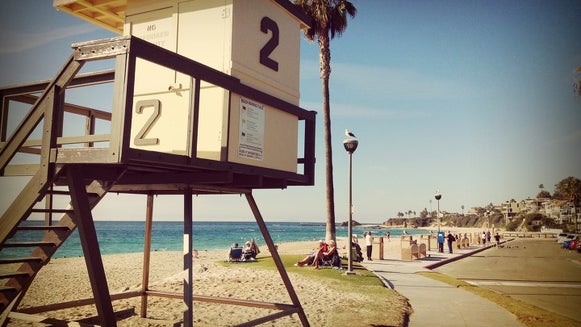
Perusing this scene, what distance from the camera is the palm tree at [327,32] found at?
73.7ft

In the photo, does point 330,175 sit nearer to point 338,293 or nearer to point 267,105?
point 338,293

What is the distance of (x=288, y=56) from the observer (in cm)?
655

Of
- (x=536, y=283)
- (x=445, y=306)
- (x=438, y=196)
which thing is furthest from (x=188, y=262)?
(x=438, y=196)

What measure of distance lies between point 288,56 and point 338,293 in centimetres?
827

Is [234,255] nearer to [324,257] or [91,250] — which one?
[324,257]

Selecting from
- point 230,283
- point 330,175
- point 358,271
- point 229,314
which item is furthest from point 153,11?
point 330,175

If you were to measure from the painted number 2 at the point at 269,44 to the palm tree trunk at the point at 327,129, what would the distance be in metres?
16.1

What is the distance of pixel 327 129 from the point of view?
2286 centimetres

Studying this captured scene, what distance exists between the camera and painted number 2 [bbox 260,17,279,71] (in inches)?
230

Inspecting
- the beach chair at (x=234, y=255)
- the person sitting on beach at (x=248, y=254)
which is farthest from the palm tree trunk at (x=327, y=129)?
the beach chair at (x=234, y=255)

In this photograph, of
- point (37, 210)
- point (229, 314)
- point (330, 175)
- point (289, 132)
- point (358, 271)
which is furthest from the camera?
point (330, 175)

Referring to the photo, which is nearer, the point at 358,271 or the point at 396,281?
the point at 396,281

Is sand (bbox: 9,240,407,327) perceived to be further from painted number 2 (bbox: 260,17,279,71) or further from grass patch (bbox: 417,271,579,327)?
painted number 2 (bbox: 260,17,279,71)

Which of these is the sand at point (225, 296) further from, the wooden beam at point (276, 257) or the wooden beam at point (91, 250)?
the wooden beam at point (91, 250)
